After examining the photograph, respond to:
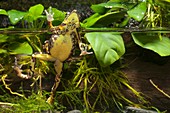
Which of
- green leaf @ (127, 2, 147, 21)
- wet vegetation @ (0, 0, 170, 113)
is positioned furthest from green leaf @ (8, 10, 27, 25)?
green leaf @ (127, 2, 147, 21)

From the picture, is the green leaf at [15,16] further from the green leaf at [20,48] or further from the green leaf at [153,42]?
the green leaf at [153,42]

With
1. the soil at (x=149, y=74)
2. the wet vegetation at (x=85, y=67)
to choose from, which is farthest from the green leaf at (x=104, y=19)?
the soil at (x=149, y=74)

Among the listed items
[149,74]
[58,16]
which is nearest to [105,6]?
[58,16]

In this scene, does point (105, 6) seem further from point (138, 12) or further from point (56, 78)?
point (56, 78)

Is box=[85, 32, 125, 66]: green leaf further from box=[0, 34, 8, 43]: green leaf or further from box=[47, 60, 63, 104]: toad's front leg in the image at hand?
box=[0, 34, 8, 43]: green leaf

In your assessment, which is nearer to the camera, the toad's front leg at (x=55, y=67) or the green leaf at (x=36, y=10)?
the toad's front leg at (x=55, y=67)

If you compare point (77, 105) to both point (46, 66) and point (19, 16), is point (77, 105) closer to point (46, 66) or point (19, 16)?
point (46, 66)

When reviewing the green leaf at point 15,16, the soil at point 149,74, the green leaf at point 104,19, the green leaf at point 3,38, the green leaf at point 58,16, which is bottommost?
the soil at point 149,74

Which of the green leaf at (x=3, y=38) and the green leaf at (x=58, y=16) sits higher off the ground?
the green leaf at (x=58, y=16)
